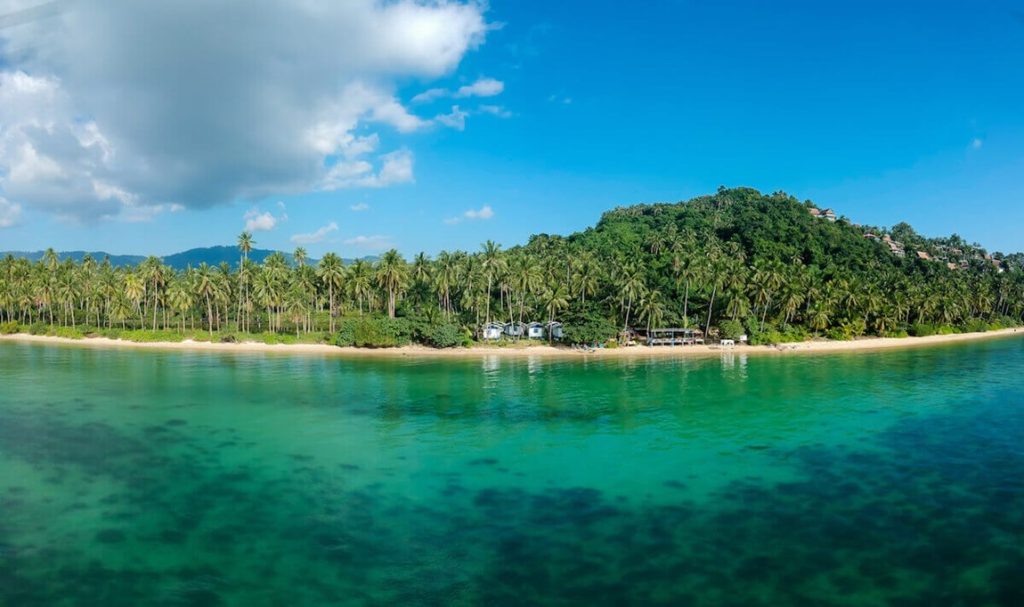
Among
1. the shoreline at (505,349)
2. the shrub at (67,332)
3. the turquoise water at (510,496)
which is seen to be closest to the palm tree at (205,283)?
the shoreline at (505,349)

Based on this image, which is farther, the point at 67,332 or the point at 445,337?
the point at 67,332

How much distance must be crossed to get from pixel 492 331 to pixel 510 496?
2554 inches

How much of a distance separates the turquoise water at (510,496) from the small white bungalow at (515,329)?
1519 inches

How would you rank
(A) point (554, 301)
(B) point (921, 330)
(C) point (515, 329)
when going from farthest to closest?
1. (B) point (921, 330)
2. (C) point (515, 329)
3. (A) point (554, 301)

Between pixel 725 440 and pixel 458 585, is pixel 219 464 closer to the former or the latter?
pixel 458 585

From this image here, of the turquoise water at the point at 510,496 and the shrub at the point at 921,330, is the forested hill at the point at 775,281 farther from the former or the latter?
the turquoise water at the point at 510,496

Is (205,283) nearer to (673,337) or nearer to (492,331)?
(492,331)

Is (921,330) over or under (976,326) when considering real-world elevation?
under

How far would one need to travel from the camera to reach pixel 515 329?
91.7 m

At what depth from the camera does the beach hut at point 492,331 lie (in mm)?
88713

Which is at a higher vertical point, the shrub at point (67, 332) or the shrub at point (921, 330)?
the shrub at point (67, 332)

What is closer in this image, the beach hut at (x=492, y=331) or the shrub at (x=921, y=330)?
the beach hut at (x=492, y=331)

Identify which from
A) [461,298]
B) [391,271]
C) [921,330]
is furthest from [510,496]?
[921,330]

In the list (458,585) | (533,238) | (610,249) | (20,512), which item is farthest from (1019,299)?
(20,512)
